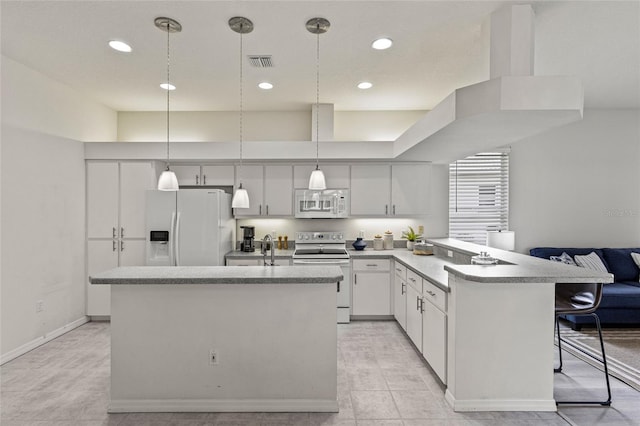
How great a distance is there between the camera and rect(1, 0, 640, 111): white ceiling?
255cm

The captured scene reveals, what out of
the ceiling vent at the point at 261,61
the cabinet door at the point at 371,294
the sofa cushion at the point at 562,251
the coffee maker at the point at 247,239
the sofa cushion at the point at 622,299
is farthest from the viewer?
the coffee maker at the point at 247,239

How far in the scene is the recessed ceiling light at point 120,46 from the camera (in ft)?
10.00

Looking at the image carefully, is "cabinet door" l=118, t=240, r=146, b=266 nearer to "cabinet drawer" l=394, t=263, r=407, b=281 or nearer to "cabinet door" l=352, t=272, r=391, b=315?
"cabinet door" l=352, t=272, r=391, b=315

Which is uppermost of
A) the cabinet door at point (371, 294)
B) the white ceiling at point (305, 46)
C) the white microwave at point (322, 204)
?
the white ceiling at point (305, 46)

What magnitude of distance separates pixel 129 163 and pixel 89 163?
0.51 metres

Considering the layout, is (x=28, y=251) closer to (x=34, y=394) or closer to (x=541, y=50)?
(x=34, y=394)

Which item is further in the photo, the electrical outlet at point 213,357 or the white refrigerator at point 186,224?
the white refrigerator at point 186,224

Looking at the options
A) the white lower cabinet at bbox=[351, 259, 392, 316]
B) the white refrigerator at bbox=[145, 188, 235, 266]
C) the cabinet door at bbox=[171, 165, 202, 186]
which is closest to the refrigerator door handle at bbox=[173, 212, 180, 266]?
the white refrigerator at bbox=[145, 188, 235, 266]

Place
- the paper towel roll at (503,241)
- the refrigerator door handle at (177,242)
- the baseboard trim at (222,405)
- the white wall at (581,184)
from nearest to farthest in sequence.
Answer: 1. the baseboard trim at (222,405)
2. the refrigerator door handle at (177,242)
3. the paper towel roll at (503,241)
4. the white wall at (581,184)

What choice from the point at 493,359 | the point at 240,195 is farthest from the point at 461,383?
the point at 240,195

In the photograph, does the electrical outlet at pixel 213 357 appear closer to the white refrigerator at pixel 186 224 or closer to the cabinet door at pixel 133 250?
the white refrigerator at pixel 186 224

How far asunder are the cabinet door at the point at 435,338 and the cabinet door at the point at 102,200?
4.01 m

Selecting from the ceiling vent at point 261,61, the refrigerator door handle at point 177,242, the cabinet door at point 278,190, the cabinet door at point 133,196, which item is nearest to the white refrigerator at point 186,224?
the refrigerator door handle at point 177,242

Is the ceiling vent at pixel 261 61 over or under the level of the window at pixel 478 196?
over
